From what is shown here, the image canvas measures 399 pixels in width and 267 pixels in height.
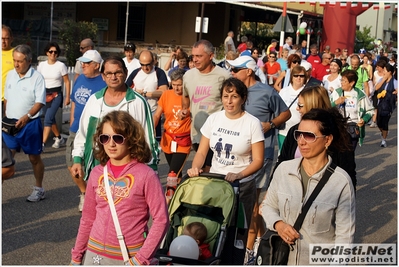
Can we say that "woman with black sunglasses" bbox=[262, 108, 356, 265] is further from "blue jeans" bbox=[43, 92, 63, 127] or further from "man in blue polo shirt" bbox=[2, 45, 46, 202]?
"blue jeans" bbox=[43, 92, 63, 127]

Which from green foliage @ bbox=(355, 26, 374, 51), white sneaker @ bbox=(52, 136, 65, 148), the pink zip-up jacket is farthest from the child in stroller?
green foliage @ bbox=(355, 26, 374, 51)

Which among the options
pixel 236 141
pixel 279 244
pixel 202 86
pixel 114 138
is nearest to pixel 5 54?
pixel 202 86

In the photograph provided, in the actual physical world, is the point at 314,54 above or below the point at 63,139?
above

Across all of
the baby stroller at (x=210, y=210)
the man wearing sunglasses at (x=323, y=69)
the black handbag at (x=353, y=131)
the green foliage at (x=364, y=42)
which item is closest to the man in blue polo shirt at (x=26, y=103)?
the black handbag at (x=353, y=131)

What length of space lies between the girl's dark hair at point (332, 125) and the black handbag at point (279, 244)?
26cm

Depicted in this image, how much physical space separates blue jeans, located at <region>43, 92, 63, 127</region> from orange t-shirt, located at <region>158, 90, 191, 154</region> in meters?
4.24

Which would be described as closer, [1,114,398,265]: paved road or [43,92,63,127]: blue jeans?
[1,114,398,265]: paved road

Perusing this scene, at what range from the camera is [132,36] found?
36.0 m

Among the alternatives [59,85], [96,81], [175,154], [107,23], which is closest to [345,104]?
[175,154]

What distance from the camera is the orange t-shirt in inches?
332

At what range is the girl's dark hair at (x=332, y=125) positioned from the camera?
4.52 metres

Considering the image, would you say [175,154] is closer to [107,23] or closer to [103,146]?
[103,146]

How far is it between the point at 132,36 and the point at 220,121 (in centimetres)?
3041

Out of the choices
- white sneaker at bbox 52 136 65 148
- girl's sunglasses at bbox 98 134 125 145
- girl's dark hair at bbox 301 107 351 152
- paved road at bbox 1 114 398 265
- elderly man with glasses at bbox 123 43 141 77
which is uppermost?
elderly man with glasses at bbox 123 43 141 77
